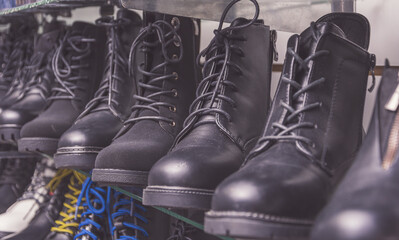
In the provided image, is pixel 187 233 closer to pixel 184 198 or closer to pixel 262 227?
pixel 184 198

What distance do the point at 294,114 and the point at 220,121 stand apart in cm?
16

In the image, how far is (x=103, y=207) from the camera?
1.28 metres

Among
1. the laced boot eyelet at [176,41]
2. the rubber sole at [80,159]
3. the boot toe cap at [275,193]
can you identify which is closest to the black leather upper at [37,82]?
the rubber sole at [80,159]

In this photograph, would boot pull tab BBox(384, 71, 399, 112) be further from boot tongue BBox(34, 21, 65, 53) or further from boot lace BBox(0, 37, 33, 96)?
boot lace BBox(0, 37, 33, 96)

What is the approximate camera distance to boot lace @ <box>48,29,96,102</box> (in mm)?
1345

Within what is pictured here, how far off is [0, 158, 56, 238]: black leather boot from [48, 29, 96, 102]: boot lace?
28 cm

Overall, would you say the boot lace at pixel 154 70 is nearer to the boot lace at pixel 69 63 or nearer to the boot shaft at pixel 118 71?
the boot shaft at pixel 118 71

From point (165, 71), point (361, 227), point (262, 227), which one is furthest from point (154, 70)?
point (361, 227)

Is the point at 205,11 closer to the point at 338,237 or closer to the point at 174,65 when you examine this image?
the point at 174,65

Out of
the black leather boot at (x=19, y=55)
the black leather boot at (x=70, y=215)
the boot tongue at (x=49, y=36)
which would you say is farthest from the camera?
the black leather boot at (x=19, y=55)

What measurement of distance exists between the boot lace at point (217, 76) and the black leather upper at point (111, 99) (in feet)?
0.78

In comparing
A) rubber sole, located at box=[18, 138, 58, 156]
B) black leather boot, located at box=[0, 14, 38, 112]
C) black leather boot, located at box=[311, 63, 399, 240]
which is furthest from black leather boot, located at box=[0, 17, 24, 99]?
black leather boot, located at box=[311, 63, 399, 240]

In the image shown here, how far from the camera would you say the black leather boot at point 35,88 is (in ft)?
4.69

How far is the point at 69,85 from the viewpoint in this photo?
4.44 ft
